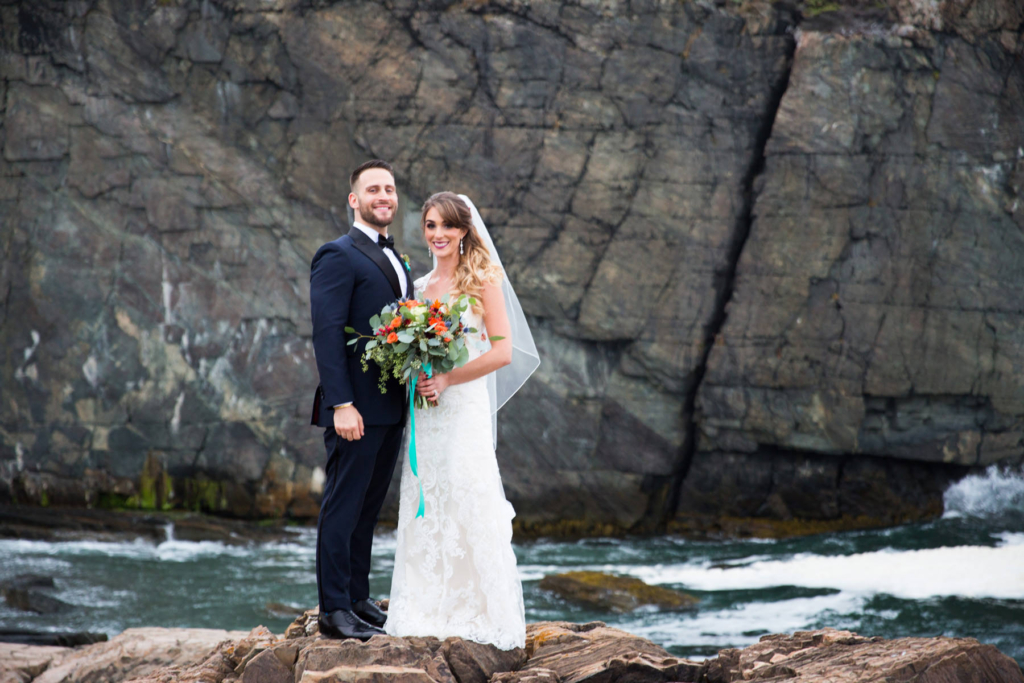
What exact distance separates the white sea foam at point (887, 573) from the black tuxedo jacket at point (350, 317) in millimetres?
6916

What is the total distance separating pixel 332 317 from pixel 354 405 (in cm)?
43

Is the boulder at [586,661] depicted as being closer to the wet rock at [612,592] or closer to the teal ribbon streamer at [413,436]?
the teal ribbon streamer at [413,436]

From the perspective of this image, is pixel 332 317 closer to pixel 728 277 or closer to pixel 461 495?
pixel 461 495

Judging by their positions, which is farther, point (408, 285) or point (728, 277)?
point (728, 277)

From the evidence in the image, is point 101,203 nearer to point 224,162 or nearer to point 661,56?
point 224,162

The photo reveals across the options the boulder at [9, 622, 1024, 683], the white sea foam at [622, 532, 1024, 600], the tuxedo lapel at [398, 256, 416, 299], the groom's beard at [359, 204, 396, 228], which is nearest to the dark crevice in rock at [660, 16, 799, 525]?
the white sea foam at [622, 532, 1024, 600]

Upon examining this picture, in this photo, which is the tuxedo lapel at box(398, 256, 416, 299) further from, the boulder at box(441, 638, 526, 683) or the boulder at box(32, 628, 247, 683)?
the boulder at box(32, 628, 247, 683)

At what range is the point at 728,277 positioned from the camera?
40.3 feet

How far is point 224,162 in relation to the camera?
41.8ft

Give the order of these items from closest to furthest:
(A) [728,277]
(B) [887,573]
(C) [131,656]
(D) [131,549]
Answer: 1. (C) [131,656]
2. (B) [887,573]
3. (D) [131,549]
4. (A) [728,277]

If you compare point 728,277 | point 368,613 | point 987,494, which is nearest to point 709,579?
point 728,277

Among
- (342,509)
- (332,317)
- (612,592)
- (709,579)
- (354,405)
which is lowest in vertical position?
(709,579)

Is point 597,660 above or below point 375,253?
below

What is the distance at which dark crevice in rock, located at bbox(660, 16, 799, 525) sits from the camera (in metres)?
12.0
